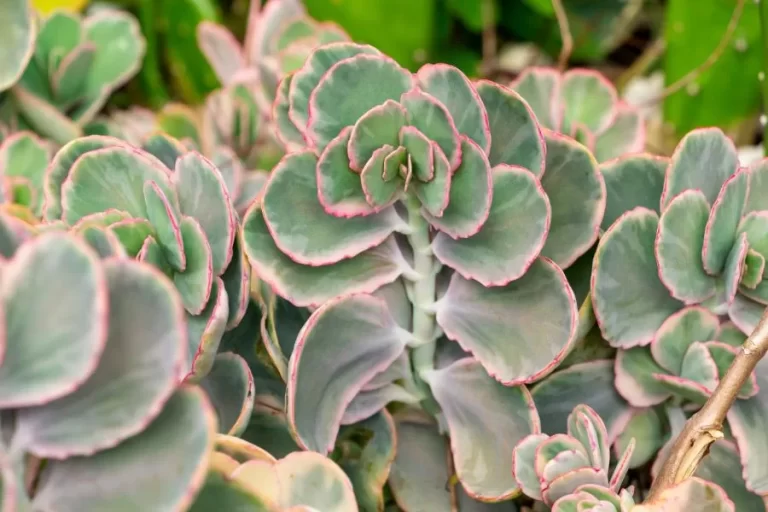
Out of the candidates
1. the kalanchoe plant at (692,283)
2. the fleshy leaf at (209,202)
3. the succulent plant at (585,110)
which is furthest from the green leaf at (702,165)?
the fleshy leaf at (209,202)

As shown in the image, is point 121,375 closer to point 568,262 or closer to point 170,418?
point 170,418

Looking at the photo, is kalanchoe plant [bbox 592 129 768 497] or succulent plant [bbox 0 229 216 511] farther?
kalanchoe plant [bbox 592 129 768 497]

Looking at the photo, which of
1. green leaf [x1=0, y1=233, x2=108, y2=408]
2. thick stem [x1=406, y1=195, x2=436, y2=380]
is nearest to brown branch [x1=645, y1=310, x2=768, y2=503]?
thick stem [x1=406, y1=195, x2=436, y2=380]

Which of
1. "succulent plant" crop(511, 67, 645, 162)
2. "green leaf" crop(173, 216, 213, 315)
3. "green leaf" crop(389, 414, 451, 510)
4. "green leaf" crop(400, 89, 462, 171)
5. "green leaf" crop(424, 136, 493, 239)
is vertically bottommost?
"green leaf" crop(389, 414, 451, 510)

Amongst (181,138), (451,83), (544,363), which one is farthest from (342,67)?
(181,138)

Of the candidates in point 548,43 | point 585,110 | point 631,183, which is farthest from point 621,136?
point 548,43

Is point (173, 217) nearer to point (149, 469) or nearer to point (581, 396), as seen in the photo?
point (149, 469)

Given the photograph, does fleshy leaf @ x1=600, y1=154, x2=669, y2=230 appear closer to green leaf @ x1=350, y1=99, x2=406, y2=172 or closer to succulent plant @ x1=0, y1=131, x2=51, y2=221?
green leaf @ x1=350, y1=99, x2=406, y2=172
